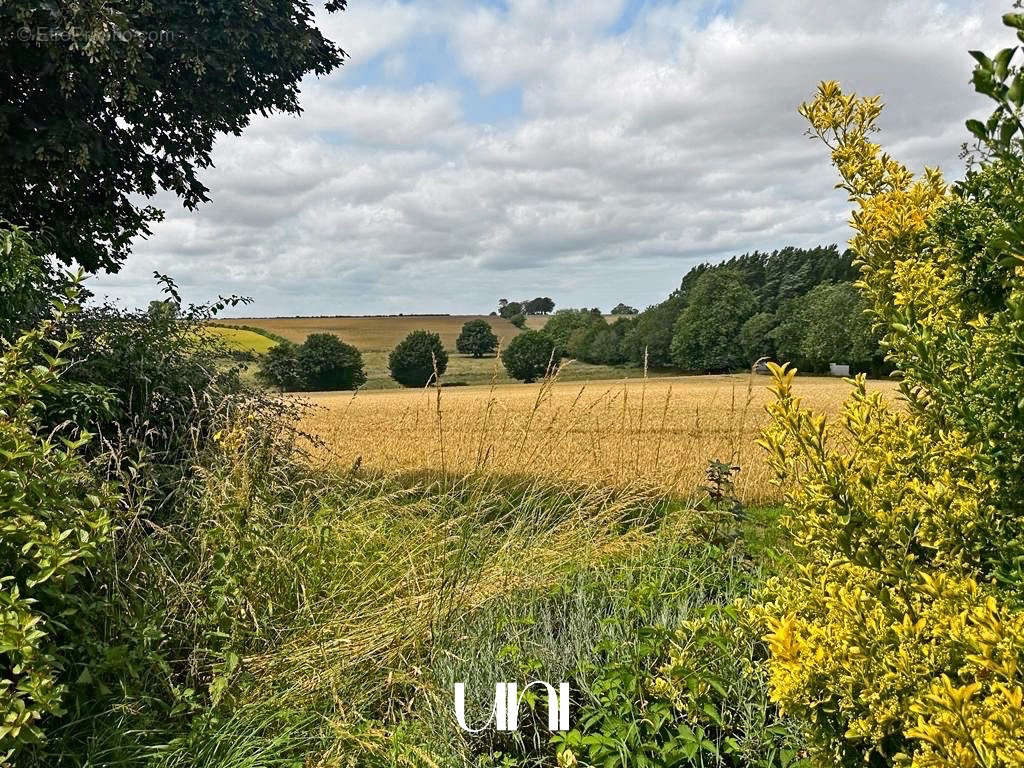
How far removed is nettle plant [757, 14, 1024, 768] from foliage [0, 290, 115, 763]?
224 centimetres

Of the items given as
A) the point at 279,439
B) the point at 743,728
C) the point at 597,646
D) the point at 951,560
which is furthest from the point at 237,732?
the point at 279,439

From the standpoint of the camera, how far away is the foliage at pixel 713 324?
5053 centimetres

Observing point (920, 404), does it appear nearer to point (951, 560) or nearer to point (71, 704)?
point (951, 560)

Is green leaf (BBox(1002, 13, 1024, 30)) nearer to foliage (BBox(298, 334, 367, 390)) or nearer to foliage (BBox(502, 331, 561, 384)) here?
foliage (BBox(298, 334, 367, 390))

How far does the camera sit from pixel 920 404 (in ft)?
7.38

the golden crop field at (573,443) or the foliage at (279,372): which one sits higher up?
the foliage at (279,372)

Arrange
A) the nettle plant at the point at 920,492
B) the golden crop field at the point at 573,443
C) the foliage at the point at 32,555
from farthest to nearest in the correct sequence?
the golden crop field at the point at 573,443, the foliage at the point at 32,555, the nettle plant at the point at 920,492

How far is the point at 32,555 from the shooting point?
249 centimetres

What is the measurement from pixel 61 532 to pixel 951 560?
114 inches

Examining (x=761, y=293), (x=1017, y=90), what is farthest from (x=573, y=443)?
(x=761, y=293)

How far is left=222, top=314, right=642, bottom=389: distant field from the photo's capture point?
38312 mm

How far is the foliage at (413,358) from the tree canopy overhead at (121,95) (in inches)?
1195

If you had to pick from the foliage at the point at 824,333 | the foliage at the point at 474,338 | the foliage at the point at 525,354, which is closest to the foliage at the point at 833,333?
the foliage at the point at 824,333

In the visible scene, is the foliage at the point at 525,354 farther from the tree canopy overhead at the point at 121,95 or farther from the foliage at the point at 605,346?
the tree canopy overhead at the point at 121,95
